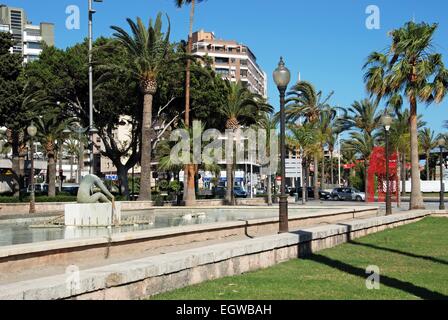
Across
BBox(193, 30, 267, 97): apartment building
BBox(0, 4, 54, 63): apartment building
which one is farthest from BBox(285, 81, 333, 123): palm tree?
BBox(0, 4, 54, 63): apartment building

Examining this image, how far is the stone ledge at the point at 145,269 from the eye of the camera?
577 cm

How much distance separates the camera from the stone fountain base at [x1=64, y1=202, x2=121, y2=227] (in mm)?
17812

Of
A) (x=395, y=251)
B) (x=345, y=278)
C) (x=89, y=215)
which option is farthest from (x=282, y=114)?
(x=89, y=215)

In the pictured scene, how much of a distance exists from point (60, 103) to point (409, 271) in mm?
39811

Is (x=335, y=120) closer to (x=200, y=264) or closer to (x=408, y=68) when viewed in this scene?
(x=408, y=68)

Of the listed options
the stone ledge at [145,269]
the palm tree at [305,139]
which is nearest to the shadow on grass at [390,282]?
the stone ledge at [145,269]

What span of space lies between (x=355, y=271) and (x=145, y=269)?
404 cm

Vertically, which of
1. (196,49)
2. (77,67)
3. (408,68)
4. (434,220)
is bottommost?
(434,220)

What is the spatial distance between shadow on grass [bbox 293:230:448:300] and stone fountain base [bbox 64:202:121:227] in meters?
7.73

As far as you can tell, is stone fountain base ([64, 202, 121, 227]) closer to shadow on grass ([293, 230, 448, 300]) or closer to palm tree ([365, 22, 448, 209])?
shadow on grass ([293, 230, 448, 300])

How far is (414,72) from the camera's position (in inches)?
1120

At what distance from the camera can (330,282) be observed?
8664 millimetres
